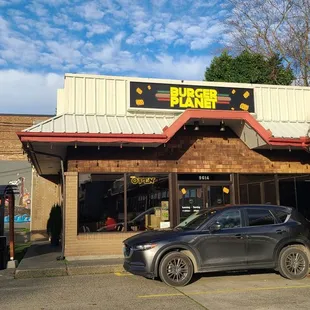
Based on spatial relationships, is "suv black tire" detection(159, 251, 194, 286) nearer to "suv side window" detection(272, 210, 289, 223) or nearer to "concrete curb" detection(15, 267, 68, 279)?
"suv side window" detection(272, 210, 289, 223)

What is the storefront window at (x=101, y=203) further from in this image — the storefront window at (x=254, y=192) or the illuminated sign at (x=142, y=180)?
the storefront window at (x=254, y=192)

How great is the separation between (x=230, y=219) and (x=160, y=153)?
4628 mm

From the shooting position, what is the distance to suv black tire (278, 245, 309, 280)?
9367 mm

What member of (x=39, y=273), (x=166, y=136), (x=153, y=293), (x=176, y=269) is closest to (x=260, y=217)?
(x=176, y=269)

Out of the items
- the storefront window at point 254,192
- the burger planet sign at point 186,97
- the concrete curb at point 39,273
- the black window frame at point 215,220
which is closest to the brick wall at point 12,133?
the burger planet sign at point 186,97

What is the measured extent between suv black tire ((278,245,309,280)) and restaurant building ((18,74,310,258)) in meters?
4.42

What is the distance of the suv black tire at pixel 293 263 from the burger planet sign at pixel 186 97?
20.1 feet

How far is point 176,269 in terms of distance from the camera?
28.8 ft

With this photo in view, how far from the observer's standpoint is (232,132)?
565 inches

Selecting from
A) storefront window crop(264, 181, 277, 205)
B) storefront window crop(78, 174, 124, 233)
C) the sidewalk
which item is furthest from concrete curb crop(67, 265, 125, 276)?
storefront window crop(264, 181, 277, 205)

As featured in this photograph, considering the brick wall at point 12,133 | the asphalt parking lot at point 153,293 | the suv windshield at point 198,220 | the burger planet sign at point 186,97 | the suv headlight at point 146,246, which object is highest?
the brick wall at point 12,133

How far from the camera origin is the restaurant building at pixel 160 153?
503 inches

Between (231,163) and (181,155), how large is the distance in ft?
5.91

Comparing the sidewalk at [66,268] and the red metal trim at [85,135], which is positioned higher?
the red metal trim at [85,135]
